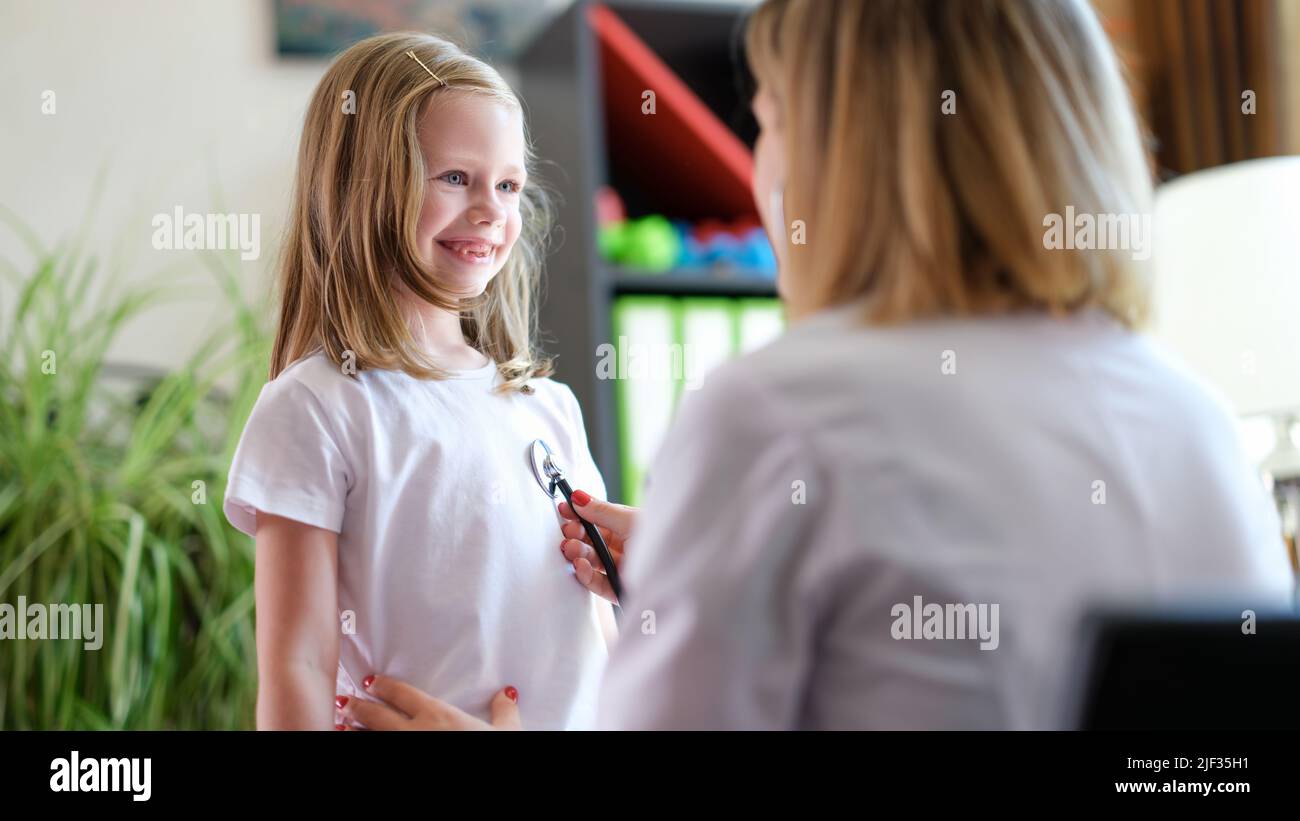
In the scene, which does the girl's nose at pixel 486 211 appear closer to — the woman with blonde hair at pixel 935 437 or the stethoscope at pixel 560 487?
the stethoscope at pixel 560 487

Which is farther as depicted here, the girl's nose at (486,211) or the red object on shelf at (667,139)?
the red object on shelf at (667,139)

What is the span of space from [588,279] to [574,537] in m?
0.92

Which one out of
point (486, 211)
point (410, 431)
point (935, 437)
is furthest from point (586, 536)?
point (935, 437)

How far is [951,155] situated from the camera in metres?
0.69

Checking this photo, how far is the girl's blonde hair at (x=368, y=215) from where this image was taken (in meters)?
0.90

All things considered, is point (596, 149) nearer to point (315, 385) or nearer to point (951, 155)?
point (315, 385)

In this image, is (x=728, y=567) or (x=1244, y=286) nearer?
(x=728, y=567)

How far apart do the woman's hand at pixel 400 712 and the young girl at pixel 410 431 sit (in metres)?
0.01

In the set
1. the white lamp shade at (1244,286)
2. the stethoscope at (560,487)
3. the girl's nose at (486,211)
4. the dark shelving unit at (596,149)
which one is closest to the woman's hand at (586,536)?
the stethoscope at (560,487)

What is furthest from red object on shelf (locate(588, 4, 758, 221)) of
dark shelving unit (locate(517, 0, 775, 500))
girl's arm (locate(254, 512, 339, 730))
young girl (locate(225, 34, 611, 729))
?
girl's arm (locate(254, 512, 339, 730))

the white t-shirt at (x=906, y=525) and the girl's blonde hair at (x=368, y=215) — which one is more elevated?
the girl's blonde hair at (x=368, y=215)

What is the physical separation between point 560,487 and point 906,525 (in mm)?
362
